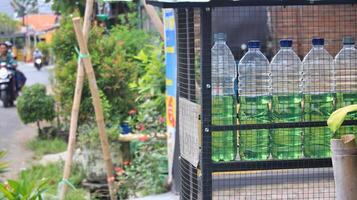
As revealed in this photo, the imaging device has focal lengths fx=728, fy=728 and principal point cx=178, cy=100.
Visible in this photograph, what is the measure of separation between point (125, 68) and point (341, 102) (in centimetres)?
565

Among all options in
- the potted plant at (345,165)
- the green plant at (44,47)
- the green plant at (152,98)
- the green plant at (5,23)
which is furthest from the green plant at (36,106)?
the green plant at (5,23)

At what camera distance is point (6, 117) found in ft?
51.0

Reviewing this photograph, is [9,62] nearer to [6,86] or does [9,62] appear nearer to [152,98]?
[6,86]

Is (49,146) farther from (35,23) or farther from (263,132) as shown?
(35,23)

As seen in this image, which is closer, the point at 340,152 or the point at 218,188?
the point at 340,152

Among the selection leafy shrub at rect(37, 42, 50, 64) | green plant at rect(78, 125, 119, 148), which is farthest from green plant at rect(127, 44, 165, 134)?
leafy shrub at rect(37, 42, 50, 64)

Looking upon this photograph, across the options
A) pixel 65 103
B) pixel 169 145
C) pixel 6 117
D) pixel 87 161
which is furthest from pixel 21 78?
pixel 169 145

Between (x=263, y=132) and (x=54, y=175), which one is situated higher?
(x=263, y=132)

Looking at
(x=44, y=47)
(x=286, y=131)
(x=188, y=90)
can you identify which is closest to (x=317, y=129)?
(x=286, y=131)

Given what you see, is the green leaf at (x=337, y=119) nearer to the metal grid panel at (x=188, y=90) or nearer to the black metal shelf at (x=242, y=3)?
the black metal shelf at (x=242, y=3)

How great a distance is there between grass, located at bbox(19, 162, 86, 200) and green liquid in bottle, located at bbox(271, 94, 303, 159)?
369 centimetres

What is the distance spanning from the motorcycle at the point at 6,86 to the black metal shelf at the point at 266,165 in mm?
13854

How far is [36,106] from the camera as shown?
38.5 ft

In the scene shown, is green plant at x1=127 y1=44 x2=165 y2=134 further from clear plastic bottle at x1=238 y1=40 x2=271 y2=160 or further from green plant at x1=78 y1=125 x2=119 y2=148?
clear plastic bottle at x1=238 y1=40 x2=271 y2=160
